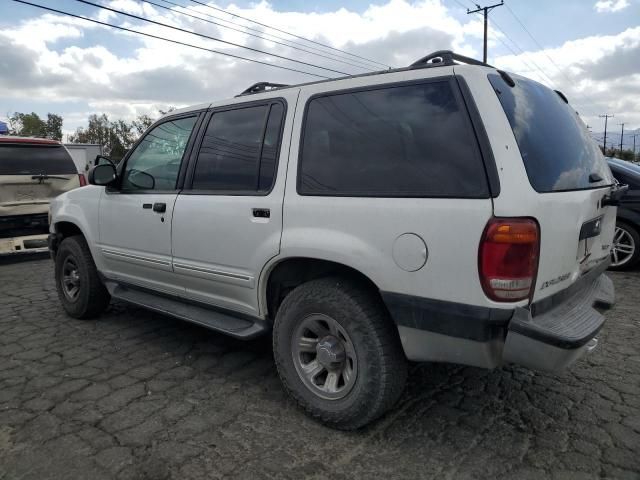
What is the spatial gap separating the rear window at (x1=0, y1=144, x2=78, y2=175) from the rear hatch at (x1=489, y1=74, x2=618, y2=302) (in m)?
7.55

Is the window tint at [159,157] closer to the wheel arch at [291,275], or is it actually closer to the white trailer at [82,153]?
the wheel arch at [291,275]

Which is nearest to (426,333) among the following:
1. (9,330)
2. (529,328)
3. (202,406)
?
(529,328)

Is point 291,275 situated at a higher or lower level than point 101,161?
lower

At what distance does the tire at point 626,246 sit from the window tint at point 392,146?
505cm

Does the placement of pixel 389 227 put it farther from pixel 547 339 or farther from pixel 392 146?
pixel 547 339

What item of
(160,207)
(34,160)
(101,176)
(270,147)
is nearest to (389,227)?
(270,147)

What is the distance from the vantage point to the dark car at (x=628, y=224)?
243 inches

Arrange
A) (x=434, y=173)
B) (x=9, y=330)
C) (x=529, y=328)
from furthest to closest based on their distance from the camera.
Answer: (x=9, y=330) < (x=434, y=173) < (x=529, y=328)

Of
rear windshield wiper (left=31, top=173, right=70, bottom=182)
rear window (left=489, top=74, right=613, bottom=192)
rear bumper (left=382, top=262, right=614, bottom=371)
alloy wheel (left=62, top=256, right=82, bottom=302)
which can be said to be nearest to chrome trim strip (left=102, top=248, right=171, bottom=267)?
alloy wheel (left=62, top=256, right=82, bottom=302)

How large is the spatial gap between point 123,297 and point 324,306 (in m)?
2.23

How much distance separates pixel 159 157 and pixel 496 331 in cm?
280

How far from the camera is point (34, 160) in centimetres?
788

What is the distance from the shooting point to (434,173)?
229cm

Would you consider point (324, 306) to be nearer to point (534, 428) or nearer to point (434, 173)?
point (434, 173)
